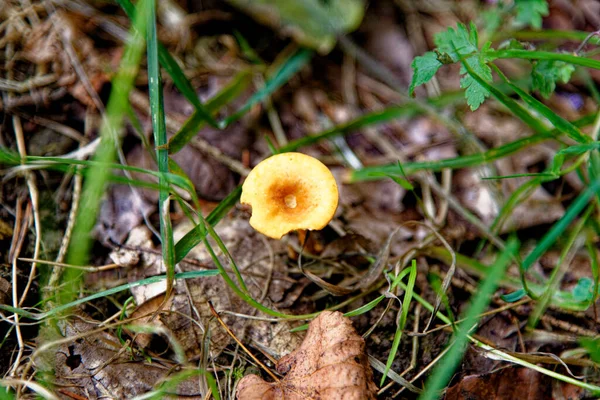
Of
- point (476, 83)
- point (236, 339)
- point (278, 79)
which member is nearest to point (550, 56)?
point (476, 83)

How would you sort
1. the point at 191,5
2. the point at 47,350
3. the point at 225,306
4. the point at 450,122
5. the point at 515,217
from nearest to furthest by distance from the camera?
1. the point at 47,350
2. the point at 225,306
3. the point at 515,217
4. the point at 450,122
5. the point at 191,5

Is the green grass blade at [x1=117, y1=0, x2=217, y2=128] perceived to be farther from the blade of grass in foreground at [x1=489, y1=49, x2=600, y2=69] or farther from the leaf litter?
the blade of grass in foreground at [x1=489, y1=49, x2=600, y2=69]

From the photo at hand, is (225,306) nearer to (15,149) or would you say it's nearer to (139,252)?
(139,252)

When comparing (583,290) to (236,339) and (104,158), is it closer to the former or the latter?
(236,339)

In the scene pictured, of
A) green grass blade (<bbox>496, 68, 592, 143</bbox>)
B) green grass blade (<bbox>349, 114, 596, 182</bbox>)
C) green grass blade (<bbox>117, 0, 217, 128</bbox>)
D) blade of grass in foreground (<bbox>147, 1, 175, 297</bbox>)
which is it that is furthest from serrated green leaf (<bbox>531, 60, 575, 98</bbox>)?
blade of grass in foreground (<bbox>147, 1, 175, 297</bbox>)

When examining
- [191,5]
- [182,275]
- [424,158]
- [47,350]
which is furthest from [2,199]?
[424,158]

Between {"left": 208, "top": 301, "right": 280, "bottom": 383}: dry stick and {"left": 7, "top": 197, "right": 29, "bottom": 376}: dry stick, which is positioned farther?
{"left": 208, "top": 301, "right": 280, "bottom": 383}: dry stick
